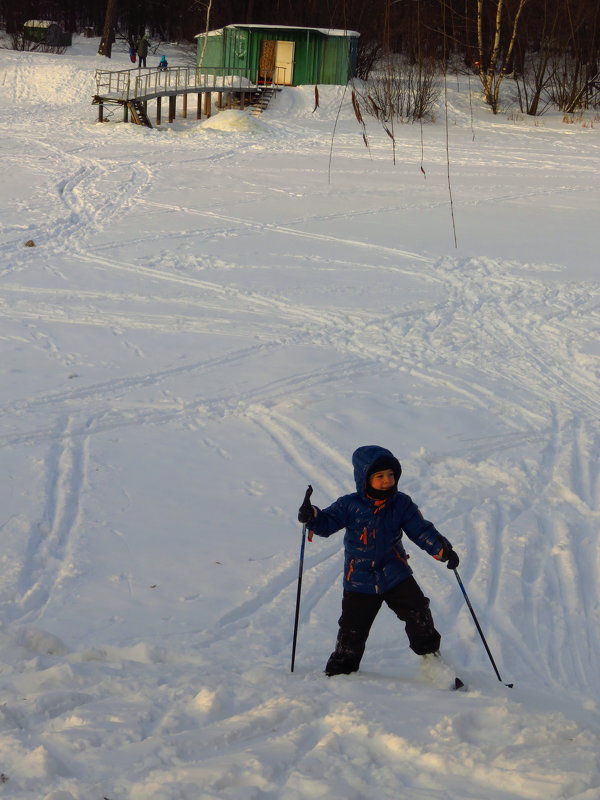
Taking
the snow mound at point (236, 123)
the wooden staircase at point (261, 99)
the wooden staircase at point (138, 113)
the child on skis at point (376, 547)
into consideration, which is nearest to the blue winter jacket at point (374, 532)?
the child on skis at point (376, 547)

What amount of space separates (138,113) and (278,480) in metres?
24.1

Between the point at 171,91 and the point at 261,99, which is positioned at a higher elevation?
the point at 261,99

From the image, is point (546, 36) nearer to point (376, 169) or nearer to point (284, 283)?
point (376, 169)

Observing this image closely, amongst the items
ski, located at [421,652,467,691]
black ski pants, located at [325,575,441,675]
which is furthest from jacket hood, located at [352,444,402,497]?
ski, located at [421,652,467,691]

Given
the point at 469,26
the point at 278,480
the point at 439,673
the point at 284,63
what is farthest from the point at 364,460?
the point at 284,63

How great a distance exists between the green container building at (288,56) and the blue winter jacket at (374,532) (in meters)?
34.6

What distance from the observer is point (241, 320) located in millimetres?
10867

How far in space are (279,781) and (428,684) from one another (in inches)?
50.5

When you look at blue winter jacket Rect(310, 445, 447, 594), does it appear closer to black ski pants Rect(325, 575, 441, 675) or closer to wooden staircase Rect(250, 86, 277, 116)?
black ski pants Rect(325, 575, 441, 675)

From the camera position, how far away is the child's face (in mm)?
4359

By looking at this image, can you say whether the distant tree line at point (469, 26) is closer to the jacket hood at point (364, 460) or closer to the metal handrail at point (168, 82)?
the metal handrail at point (168, 82)

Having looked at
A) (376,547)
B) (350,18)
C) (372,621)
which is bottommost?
(372,621)

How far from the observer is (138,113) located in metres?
28.7

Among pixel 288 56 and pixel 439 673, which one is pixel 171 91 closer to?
pixel 288 56
